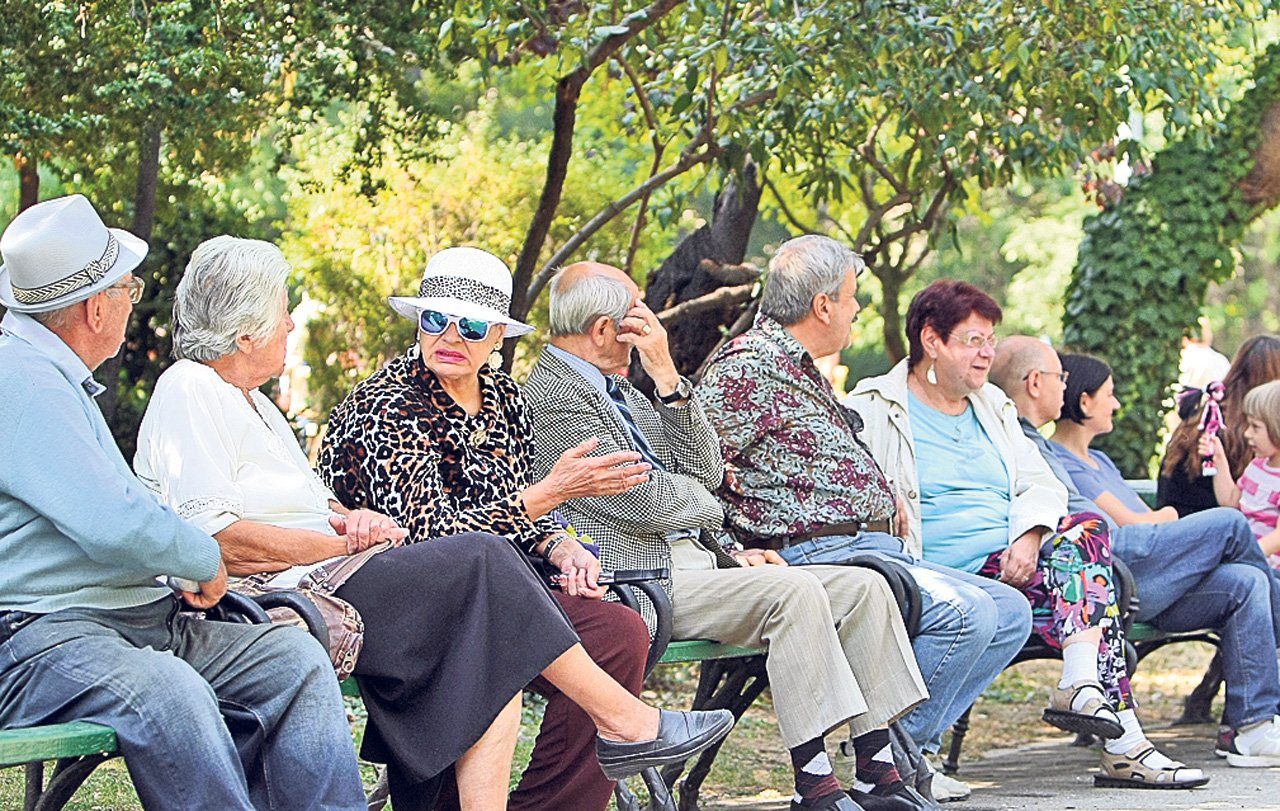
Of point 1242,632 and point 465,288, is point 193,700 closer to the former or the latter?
point 465,288

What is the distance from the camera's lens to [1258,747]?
611 centimetres

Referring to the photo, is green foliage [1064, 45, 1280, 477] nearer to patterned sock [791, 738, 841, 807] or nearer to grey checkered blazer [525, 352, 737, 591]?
grey checkered blazer [525, 352, 737, 591]

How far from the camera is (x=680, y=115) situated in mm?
7090

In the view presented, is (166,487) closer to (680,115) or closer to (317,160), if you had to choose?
(680,115)

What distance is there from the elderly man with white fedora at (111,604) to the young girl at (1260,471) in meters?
4.31

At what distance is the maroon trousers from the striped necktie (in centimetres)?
62

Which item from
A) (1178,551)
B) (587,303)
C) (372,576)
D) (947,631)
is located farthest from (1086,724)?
(372,576)

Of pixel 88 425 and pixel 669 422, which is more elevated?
pixel 88 425

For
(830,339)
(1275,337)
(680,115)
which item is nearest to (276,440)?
(830,339)

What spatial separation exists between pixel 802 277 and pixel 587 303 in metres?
0.85

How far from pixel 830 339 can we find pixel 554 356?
3.32ft

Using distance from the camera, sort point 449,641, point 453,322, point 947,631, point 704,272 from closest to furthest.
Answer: point 449,641 < point 453,322 < point 947,631 < point 704,272

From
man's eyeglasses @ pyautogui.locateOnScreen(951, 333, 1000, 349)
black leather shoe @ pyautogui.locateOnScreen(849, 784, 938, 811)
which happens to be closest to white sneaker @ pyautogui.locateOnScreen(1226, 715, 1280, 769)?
man's eyeglasses @ pyautogui.locateOnScreen(951, 333, 1000, 349)

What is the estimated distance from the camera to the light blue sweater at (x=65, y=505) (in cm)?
329
